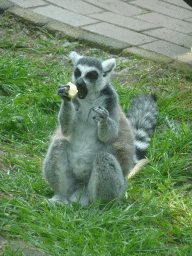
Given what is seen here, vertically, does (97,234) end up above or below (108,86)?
below

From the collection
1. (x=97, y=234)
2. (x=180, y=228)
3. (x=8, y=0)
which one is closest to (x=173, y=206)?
(x=180, y=228)

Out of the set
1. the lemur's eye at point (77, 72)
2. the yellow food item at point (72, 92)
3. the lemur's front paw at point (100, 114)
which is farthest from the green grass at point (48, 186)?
the lemur's eye at point (77, 72)

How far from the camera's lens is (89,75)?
12.5 ft

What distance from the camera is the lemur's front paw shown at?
366cm

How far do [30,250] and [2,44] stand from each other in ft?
14.4

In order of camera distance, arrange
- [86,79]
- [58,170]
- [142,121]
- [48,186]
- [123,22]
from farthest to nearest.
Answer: [123,22], [142,121], [48,186], [58,170], [86,79]

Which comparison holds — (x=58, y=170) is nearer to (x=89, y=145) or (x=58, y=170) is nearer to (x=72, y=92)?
(x=89, y=145)

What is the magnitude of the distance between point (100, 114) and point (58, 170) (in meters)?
0.67

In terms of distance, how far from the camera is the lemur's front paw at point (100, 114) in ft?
12.0

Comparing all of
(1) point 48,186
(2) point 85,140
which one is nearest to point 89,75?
(2) point 85,140

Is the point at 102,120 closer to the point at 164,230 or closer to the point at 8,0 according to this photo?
the point at 164,230

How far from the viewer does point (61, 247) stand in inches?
125

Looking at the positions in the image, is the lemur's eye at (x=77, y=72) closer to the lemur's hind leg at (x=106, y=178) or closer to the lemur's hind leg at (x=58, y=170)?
the lemur's hind leg at (x=58, y=170)

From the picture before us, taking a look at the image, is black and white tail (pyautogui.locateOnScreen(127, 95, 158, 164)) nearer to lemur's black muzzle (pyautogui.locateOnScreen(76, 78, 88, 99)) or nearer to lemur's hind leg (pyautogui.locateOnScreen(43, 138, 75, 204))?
lemur's hind leg (pyautogui.locateOnScreen(43, 138, 75, 204))
